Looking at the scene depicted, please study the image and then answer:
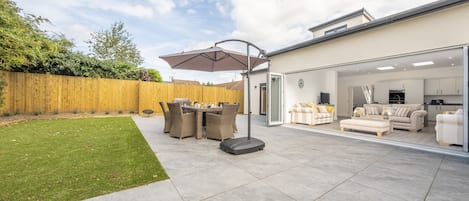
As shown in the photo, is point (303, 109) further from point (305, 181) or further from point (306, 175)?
point (305, 181)

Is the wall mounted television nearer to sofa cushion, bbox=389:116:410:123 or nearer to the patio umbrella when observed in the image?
sofa cushion, bbox=389:116:410:123

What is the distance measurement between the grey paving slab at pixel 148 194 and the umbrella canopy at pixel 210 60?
262 cm

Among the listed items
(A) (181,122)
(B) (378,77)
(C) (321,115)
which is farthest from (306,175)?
(B) (378,77)

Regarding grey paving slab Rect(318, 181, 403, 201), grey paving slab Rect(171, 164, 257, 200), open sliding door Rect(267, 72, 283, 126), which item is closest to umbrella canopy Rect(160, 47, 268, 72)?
grey paving slab Rect(171, 164, 257, 200)

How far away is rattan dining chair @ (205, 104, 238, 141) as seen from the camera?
4.46m

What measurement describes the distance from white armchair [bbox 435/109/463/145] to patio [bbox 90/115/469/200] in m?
0.93

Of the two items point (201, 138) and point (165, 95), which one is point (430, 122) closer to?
point (201, 138)

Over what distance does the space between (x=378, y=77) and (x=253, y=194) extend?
39.3 feet

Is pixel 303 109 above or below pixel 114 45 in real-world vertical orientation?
below

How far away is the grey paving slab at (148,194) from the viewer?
72.0 inches

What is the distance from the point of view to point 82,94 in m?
8.76

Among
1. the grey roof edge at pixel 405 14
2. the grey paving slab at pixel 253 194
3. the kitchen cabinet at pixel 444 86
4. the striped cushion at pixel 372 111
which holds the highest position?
the grey roof edge at pixel 405 14

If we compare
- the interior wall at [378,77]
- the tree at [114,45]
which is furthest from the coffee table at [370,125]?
the tree at [114,45]

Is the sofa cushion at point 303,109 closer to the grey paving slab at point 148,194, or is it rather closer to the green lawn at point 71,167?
the green lawn at point 71,167
